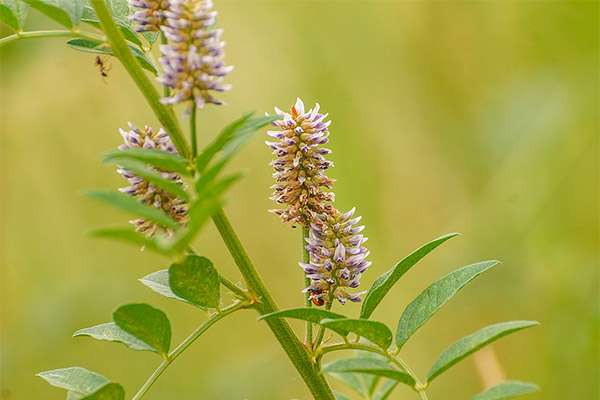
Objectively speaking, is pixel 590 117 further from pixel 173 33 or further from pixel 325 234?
pixel 173 33

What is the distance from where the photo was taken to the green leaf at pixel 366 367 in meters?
0.65

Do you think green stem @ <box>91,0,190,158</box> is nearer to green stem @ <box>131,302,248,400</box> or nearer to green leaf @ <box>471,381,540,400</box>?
green stem @ <box>131,302,248,400</box>

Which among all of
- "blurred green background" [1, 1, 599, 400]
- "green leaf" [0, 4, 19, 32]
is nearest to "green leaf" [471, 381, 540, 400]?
"green leaf" [0, 4, 19, 32]

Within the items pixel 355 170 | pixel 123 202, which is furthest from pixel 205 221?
pixel 355 170

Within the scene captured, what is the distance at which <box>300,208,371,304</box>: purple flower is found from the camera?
2.89 feet

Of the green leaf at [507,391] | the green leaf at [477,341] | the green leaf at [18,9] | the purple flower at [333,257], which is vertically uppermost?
the green leaf at [18,9]

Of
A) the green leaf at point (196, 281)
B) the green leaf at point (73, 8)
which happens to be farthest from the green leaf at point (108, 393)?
the green leaf at point (73, 8)

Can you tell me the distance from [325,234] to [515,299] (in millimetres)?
1797

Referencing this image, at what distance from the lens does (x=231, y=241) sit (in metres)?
0.82

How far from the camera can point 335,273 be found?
2.90 feet

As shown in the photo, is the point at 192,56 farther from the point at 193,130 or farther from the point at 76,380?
the point at 76,380

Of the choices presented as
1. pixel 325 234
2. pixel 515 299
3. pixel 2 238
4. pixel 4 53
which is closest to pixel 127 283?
pixel 2 238

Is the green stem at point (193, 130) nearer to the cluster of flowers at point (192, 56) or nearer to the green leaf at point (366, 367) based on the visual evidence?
the cluster of flowers at point (192, 56)

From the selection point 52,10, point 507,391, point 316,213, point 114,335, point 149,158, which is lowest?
point 507,391
